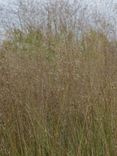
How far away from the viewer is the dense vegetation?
2607 millimetres

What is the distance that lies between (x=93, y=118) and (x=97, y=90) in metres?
0.17

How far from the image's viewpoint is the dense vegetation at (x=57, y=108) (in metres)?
2.61

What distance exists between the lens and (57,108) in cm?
267

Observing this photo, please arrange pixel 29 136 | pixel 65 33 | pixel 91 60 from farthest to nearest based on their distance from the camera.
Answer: pixel 65 33, pixel 91 60, pixel 29 136

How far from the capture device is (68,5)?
132 inches

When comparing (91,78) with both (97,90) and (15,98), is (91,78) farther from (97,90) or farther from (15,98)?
(15,98)

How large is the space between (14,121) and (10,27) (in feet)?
3.15

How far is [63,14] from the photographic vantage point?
3.27 m

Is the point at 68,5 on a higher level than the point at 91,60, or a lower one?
higher

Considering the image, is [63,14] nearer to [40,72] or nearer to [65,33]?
[65,33]

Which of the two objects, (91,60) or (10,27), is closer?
(91,60)

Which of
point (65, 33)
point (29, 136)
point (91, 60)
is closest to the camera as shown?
point (29, 136)

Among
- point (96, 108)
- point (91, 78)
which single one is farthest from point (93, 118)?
point (91, 78)

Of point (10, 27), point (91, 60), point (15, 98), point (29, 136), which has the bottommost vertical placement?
point (29, 136)
